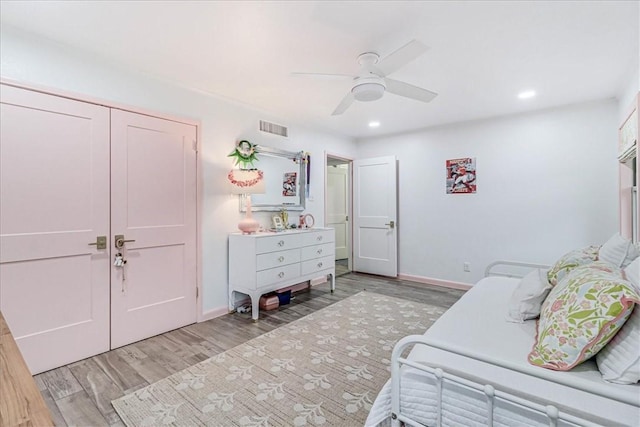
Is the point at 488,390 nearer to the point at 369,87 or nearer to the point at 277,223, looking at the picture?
the point at 369,87

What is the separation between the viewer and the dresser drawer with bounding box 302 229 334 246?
3.76 m

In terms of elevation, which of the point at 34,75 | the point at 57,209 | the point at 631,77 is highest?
the point at 631,77

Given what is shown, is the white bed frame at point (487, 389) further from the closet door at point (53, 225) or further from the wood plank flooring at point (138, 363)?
the closet door at point (53, 225)

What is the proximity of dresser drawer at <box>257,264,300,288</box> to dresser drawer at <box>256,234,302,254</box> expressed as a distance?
222 millimetres

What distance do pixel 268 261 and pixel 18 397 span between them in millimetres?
2629

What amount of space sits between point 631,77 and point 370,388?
3.47 meters

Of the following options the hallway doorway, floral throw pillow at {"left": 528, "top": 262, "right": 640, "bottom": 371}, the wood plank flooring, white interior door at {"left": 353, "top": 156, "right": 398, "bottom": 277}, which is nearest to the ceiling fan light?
floral throw pillow at {"left": 528, "top": 262, "right": 640, "bottom": 371}

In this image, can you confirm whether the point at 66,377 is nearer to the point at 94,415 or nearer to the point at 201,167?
the point at 94,415

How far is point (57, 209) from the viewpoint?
224 centimetres

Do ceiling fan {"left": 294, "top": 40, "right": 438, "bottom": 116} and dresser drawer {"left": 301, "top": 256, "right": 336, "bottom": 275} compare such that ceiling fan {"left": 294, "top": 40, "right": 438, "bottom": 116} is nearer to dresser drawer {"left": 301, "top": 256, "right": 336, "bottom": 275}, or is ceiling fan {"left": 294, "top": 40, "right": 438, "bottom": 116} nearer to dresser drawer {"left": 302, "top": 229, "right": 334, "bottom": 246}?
dresser drawer {"left": 302, "top": 229, "right": 334, "bottom": 246}

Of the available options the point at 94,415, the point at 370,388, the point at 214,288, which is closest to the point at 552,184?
the point at 370,388

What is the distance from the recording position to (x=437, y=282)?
15.0 feet

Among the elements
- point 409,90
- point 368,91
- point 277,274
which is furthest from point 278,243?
point 409,90

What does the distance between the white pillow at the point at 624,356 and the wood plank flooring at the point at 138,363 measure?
2.34 meters
